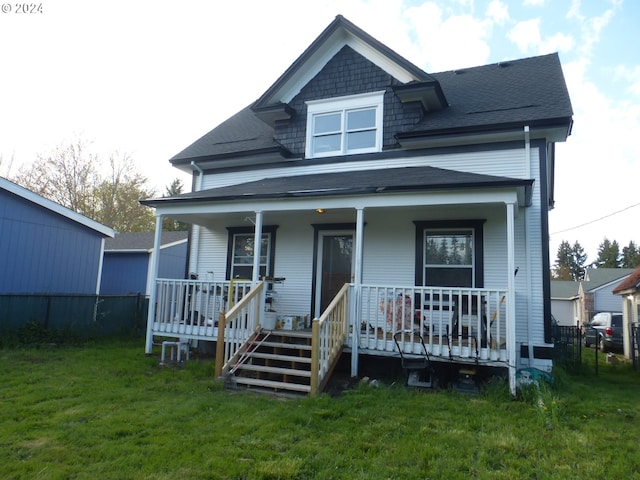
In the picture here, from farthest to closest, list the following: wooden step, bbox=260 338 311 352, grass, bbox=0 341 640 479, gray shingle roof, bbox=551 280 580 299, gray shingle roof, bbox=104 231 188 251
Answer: gray shingle roof, bbox=551 280 580 299
gray shingle roof, bbox=104 231 188 251
wooden step, bbox=260 338 311 352
grass, bbox=0 341 640 479

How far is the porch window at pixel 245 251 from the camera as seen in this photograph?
10258 mm

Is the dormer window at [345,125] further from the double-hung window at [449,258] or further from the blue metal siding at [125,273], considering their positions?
the blue metal siding at [125,273]

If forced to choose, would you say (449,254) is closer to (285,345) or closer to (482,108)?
(482,108)

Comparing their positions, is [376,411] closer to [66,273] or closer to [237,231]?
[237,231]

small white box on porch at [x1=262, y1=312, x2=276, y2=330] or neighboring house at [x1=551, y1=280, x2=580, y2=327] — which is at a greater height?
neighboring house at [x1=551, y1=280, x2=580, y2=327]

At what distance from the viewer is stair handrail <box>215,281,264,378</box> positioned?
673cm

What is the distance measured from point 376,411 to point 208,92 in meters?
12.8

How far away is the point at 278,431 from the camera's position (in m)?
4.55

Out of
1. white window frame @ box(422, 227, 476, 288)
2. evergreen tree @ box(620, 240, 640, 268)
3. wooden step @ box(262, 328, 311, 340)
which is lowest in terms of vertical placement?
wooden step @ box(262, 328, 311, 340)

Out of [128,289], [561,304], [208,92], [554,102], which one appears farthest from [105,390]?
[561,304]

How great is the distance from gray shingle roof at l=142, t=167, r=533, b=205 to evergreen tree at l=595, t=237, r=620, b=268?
6803 cm

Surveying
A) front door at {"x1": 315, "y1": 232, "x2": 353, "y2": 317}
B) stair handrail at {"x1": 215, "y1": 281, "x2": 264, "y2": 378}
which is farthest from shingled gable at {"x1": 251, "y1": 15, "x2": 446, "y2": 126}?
stair handrail at {"x1": 215, "y1": 281, "x2": 264, "y2": 378}

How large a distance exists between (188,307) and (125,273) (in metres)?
11.8

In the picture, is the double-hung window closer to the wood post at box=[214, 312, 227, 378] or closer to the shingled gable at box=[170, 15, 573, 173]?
the shingled gable at box=[170, 15, 573, 173]
